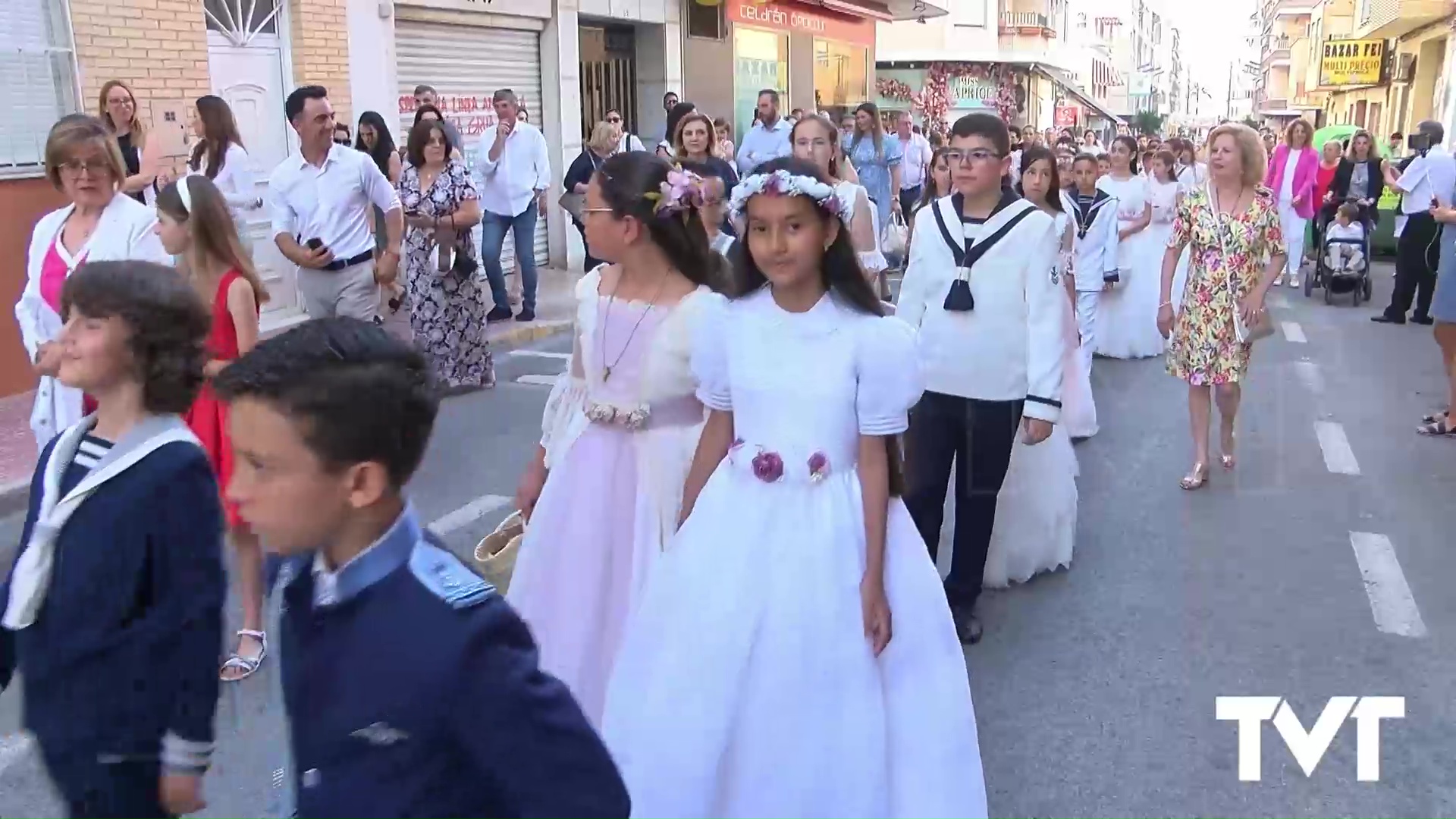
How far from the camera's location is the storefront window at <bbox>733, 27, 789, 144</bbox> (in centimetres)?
1950

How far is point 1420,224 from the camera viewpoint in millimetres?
11922

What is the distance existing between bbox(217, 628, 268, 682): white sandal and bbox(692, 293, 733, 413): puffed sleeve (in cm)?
199

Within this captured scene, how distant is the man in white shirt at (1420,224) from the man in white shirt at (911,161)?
Result: 598 centimetres

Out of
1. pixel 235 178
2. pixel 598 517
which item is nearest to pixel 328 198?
pixel 235 178

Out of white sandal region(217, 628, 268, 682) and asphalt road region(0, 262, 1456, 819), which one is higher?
white sandal region(217, 628, 268, 682)

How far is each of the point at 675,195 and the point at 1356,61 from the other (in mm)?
36628

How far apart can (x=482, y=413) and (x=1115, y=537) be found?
13.4 ft

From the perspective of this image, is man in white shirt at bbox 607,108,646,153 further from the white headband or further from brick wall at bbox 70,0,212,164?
the white headband

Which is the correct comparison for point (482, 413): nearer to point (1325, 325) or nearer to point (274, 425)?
point (274, 425)

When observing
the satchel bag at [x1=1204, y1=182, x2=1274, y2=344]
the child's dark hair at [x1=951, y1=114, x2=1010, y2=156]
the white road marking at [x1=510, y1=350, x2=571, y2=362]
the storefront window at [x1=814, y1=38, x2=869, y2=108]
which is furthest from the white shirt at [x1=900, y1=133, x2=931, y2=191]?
the child's dark hair at [x1=951, y1=114, x2=1010, y2=156]

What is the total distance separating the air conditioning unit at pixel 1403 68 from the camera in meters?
31.1

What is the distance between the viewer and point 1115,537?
5984 mm

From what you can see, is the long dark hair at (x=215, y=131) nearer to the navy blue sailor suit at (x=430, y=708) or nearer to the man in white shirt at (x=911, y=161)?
the navy blue sailor suit at (x=430, y=708)

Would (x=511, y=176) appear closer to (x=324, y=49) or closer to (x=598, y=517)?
(x=324, y=49)
